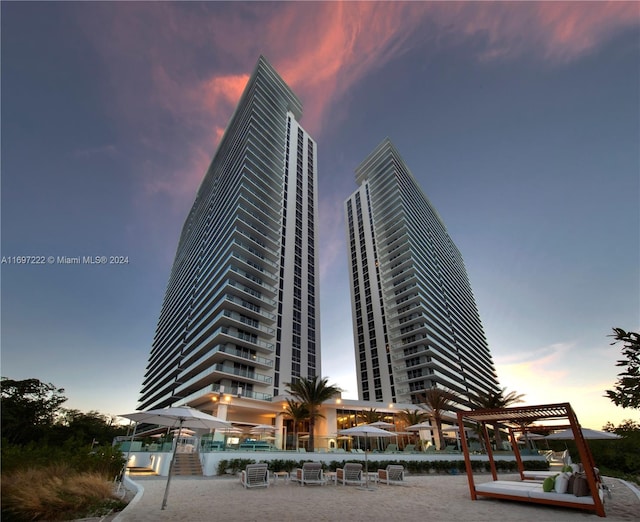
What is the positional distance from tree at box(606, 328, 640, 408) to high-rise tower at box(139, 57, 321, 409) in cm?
3296

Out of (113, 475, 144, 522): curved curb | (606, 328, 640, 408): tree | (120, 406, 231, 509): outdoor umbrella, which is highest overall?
(606, 328, 640, 408): tree

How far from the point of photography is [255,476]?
41.7 ft

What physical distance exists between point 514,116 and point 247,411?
4267 centimetres

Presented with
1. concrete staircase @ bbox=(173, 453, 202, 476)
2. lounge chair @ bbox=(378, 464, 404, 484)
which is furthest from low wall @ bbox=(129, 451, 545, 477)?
lounge chair @ bbox=(378, 464, 404, 484)

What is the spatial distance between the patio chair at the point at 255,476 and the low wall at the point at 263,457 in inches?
276

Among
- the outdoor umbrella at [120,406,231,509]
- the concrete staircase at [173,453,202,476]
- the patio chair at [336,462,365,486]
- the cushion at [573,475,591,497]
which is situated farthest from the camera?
the concrete staircase at [173,453,202,476]

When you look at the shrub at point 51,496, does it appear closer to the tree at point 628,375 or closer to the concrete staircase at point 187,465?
the concrete staircase at point 187,465

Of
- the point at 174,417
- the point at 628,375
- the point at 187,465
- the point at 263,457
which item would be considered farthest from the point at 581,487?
the point at 187,465

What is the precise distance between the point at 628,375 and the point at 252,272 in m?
40.5

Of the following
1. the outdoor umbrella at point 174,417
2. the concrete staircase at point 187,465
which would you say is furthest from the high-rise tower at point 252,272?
the outdoor umbrella at point 174,417

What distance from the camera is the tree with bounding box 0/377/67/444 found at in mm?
41344

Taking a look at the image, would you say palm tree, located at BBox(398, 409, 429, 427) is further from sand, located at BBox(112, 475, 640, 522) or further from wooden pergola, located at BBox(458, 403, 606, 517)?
wooden pergola, located at BBox(458, 403, 606, 517)

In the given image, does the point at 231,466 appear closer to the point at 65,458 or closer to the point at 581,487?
the point at 65,458

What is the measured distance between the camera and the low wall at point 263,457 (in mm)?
18438
